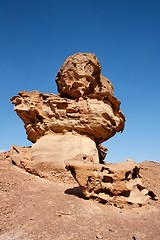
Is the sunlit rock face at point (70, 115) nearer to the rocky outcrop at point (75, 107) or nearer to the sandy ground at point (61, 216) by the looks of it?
the rocky outcrop at point (75, 107)

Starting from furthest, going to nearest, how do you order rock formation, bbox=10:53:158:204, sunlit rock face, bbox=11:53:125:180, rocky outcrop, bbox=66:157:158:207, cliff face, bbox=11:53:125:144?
cliff face, bbox=11:53:125:144 < sunlit rock face, bbox=11:53:125:180 < rock formation, bbox=10:53:158:204 < rocky outcrop, bbox=66:157:158:207

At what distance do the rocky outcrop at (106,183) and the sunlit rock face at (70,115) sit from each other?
2916 mm

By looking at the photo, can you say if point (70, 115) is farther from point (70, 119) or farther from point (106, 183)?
point (106, 183)

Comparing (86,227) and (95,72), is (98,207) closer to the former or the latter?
(86,227)

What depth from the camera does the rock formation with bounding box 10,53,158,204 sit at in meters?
13.3

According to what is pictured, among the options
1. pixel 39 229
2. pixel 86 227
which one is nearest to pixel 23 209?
pixel 39 229

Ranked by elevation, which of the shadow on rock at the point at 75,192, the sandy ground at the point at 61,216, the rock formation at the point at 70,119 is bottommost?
the sandy ground at the point at 61,216

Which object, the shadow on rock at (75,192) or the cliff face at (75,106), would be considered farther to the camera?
the cliff face at (75,106)

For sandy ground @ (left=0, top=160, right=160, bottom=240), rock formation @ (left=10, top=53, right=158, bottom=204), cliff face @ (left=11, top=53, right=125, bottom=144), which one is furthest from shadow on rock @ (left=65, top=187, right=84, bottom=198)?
cliff face @ (left=11, top=53, right=125, bottom=144)

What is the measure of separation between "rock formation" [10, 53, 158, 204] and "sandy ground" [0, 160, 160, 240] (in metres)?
1.94

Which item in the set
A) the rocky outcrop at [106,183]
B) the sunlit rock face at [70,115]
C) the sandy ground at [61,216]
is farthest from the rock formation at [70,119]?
the sandy ground at [61,216]

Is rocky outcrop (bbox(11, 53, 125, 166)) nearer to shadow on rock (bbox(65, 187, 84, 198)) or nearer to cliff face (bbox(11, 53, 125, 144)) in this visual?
cliff face (bbox(11, 53, 125, 144))

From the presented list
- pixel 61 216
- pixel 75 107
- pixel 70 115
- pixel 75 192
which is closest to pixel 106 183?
pixel 75 192

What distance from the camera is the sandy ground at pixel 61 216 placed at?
7176mm
